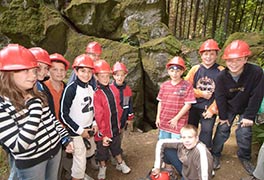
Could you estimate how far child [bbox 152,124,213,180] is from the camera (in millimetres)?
2385

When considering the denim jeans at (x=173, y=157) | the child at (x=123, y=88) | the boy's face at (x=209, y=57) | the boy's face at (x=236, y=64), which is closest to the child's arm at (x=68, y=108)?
the child at (x=123, y=88)

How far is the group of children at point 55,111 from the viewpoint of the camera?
1772 millimetres

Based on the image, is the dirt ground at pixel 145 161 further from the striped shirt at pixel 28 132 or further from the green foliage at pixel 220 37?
the green foliage at pixel 220 37

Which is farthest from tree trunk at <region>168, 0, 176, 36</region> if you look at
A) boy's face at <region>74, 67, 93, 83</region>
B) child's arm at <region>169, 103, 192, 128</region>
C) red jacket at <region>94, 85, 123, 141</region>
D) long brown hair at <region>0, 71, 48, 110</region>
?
long brown hair at <region>0, 71, 48, 110</region>

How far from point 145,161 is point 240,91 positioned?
1.95 metres

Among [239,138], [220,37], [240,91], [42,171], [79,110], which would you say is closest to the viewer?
[42,171]

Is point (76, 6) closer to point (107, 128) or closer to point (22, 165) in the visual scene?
point (107, 128)

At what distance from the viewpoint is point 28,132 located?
1770 millimetres

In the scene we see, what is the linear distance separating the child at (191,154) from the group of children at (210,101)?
12mm

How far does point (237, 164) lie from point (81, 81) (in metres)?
2.74

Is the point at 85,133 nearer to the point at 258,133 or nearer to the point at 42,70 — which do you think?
the point at 42,70

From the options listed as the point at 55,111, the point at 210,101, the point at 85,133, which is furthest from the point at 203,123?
the point at 55,111

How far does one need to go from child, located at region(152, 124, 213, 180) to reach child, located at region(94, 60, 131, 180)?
80 centimetres

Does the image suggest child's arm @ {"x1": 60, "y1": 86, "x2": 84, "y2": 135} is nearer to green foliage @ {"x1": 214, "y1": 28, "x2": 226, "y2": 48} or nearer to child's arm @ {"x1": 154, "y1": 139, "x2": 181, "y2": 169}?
child's arm @ {"x1": 154, "y1": 139, "x2": 181, "y2": 169}
